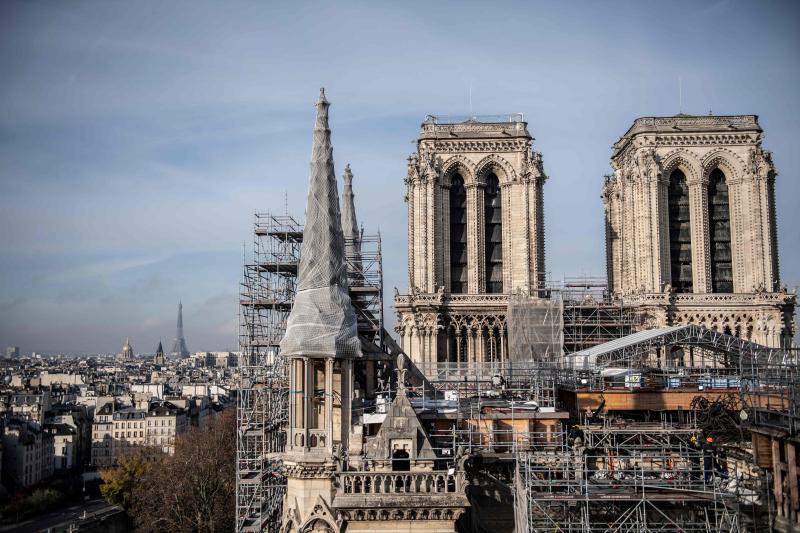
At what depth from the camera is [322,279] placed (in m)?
26.9

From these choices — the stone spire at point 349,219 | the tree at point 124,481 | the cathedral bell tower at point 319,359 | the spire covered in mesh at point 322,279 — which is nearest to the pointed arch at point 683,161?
the stone spire at point 349,219

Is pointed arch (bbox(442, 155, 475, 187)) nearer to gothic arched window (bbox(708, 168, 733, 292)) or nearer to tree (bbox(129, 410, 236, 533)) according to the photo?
gothic arched window (bbox(708, 168, 733, 292))

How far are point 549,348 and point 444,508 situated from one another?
3205cm

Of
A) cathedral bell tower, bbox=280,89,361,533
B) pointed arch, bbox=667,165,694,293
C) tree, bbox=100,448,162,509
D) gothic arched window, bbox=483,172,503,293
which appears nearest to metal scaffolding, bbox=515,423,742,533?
Answer: cathedral bell tower, bbox=280,89,361,533

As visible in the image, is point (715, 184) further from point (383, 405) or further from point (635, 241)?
point (383, 405)

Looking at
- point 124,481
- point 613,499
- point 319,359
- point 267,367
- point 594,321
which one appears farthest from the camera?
point 124,481

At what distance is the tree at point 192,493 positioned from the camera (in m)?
58.0

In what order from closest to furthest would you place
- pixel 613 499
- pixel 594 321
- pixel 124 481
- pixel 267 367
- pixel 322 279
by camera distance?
pixel 613 499 < pixel 322 279 < pixel 267 367 < pixel 594 321 < pixel 124 481

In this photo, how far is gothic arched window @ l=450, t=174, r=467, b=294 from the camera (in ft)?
212

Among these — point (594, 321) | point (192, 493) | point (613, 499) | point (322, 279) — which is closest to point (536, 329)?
point (594, 321)

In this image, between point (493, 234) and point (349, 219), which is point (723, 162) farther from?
point (349, 219)

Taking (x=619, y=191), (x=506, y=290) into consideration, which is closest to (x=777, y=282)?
(x=619, y=191)

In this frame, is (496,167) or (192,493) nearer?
(192,493)

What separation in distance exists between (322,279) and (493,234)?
1560 inches
